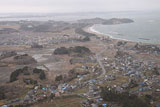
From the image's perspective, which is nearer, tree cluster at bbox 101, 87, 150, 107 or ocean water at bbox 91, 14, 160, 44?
tree cluster at bbox 101, 87, 150, 107

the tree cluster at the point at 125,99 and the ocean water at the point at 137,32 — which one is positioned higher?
the ocean water at the point at 137,32

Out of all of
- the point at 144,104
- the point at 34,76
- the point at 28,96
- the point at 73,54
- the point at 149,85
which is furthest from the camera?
the point at 73,54

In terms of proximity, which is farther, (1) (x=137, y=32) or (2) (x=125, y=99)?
(1) (x=137, y=32)

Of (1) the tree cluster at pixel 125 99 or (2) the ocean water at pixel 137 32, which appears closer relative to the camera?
(1) the tree cluster at pixel 125 99

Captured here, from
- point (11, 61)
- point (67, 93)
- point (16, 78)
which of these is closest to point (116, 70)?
point (67, 93)

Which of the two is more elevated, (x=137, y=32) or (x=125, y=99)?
(x=137, y=32)

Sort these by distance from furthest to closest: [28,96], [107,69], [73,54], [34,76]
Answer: [73,54] → [107,69] → [34,76] → [28,96]

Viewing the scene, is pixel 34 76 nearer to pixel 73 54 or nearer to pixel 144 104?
pixel 73 54

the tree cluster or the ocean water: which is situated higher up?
the ocean water

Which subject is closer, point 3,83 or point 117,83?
point 117,83

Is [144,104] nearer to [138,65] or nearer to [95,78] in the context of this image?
[95,78]
